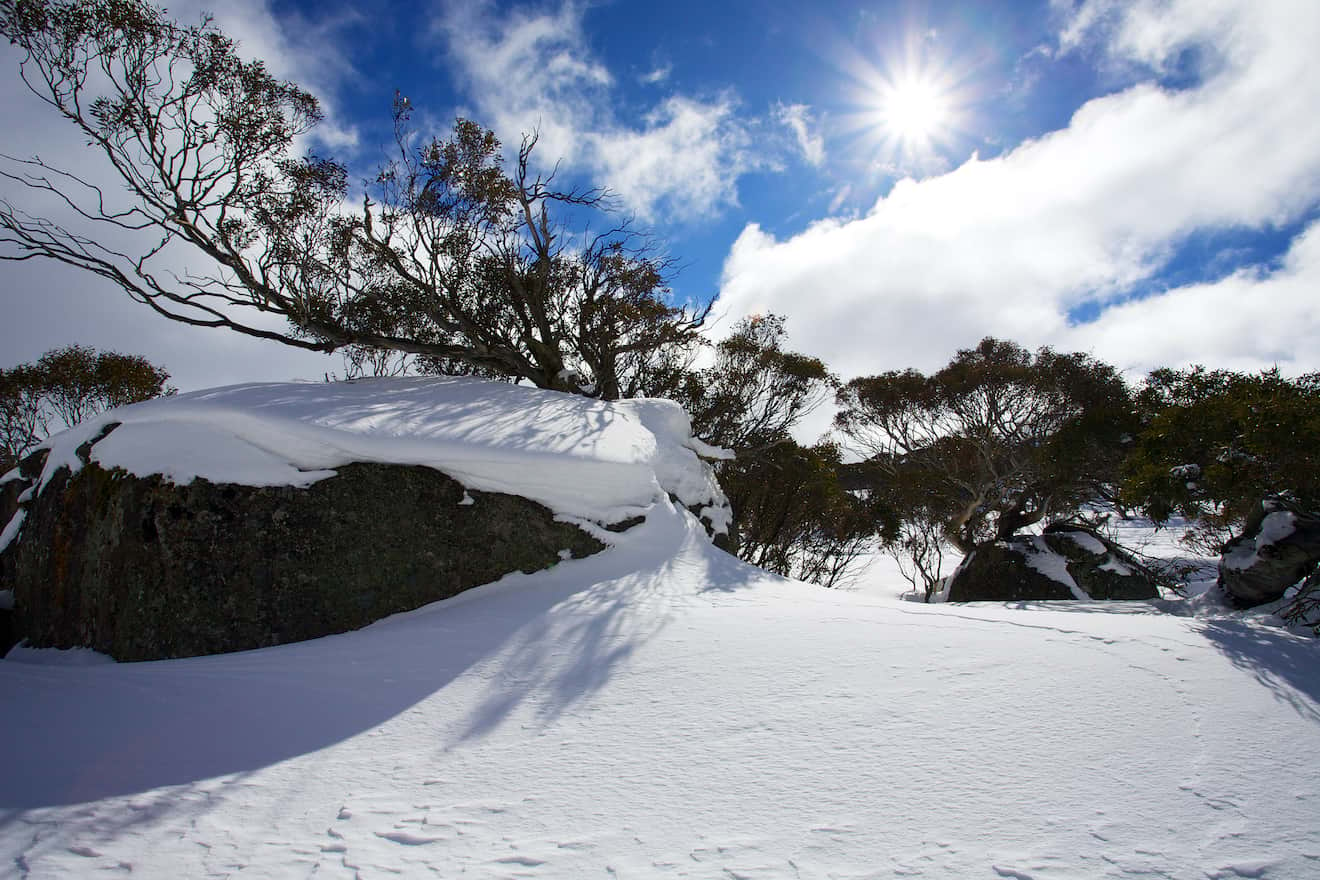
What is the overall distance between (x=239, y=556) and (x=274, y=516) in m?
0.31

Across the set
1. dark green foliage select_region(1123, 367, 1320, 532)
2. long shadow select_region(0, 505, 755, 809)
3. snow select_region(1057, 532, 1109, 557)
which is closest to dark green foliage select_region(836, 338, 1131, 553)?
snow select_region(1057, 532, 1109, 557)

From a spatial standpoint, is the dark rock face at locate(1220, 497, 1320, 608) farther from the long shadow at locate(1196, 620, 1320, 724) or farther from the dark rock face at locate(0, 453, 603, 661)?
A: the dark rock face at locate(0, 453, 603, 661)

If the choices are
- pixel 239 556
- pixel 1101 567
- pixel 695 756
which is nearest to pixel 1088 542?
pixel 1101 567

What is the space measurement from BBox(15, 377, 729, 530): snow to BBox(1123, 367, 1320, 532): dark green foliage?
4254 millimetres

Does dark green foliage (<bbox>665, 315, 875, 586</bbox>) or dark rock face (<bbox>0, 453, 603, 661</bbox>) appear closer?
dark rock face (<bbox>0, 453, 603, 661</bbox>)

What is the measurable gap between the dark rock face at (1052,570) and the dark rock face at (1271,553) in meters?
3.92

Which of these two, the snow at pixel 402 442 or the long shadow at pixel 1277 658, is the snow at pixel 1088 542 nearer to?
the snow at pixel 402 442

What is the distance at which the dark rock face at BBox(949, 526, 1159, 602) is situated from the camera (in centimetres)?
921

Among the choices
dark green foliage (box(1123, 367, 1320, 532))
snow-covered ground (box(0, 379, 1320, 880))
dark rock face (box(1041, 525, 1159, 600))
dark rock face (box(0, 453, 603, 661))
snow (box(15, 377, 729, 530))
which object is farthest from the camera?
dark rock face (box(1041, 525, 1159, 600))

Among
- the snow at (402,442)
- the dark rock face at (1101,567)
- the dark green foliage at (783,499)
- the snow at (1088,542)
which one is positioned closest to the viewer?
the snow at (402,442)

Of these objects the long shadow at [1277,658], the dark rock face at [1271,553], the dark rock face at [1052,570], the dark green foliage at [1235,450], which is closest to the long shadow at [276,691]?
the long shadow at [1277,658]

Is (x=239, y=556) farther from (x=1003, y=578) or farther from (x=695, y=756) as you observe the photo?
(x=1003, y=578)

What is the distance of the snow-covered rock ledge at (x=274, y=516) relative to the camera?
3.79 m

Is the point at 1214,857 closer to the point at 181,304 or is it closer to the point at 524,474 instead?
the point at 524,474
